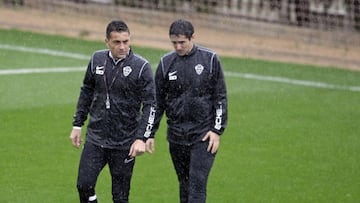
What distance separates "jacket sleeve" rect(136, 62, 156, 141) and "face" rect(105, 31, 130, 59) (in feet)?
1.03

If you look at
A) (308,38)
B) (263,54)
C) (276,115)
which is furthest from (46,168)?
(308,38)

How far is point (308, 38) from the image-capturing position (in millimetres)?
26328

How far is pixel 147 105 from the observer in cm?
1163

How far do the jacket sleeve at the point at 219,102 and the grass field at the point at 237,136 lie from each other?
2.46 metres

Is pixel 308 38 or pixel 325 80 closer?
pixel 325 80

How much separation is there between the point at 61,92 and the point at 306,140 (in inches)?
206

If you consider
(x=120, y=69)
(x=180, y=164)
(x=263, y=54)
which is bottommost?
(x=263, y=54)

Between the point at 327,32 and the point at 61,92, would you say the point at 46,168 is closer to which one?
the point at 61,92

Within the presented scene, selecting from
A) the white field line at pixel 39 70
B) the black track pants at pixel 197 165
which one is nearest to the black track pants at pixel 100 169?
the black track pants at pixel 197 165

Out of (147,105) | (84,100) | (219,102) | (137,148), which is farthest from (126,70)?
(219,102)

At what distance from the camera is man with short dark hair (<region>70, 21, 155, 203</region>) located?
11.6m

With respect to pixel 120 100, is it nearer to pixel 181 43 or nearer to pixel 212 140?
pixel 181 43

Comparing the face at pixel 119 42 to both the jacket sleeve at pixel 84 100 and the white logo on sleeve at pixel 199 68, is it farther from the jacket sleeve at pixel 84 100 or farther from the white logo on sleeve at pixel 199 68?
the white logo on sleeve at pixel 199 68

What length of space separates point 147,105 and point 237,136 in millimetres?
6265
